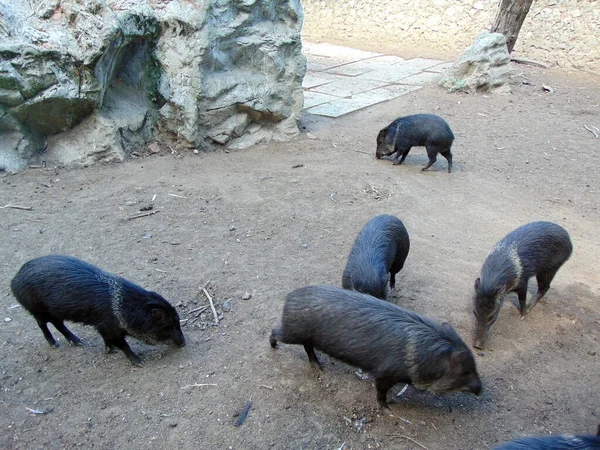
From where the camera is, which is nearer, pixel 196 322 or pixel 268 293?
pixel 196 322

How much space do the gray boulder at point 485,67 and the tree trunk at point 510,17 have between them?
70 cm

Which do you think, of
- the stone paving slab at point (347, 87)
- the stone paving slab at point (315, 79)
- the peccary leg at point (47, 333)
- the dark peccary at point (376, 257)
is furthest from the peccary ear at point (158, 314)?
the stone paving slab at point (315, 79)

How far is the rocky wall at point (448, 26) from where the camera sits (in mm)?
12328

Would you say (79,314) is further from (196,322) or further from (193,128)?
(193,128)

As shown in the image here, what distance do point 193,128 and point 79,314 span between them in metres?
4.24

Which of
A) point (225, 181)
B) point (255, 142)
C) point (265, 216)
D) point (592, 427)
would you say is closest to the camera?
point (592, 427)

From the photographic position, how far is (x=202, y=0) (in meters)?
7.06

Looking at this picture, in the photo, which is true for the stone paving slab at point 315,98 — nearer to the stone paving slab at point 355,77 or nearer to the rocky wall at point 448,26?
the stone paving slab at point 355,77

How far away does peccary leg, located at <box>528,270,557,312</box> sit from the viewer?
13.8ft

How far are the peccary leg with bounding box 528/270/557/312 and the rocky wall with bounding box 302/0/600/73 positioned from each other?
383 inches

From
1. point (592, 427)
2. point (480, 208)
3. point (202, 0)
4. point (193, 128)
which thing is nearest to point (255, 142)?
point (193, 128)

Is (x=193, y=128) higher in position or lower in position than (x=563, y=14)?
lower

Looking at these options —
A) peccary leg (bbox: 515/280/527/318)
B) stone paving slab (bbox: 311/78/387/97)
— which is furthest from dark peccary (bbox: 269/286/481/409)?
stone paving slab (bbox: 311/78/387/97)

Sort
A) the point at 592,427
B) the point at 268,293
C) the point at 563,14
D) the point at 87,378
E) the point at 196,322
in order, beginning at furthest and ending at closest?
the point at 563,14, the point at 268,293, the point at 196,322, the point at 87,378, the point at 592,427
